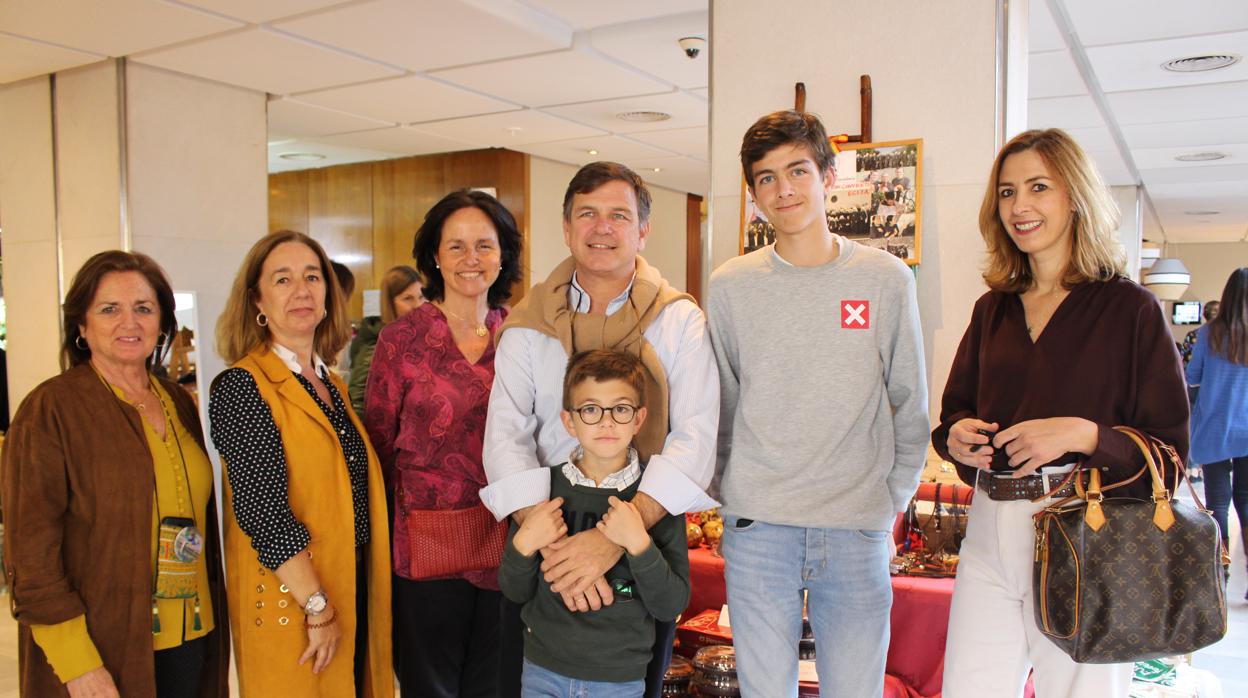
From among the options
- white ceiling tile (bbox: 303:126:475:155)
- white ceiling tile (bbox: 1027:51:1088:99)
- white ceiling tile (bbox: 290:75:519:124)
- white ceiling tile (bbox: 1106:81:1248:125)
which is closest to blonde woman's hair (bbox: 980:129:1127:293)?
white ceiling tile (bbox: 1027:51:1088:99)

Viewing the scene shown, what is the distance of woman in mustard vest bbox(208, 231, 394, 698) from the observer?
211 centimetres

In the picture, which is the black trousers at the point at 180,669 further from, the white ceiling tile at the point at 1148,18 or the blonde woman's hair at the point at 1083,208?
the white ceiling tile at the point at 1148,18

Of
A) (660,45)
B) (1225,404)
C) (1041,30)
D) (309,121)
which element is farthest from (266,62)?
(1225,404)

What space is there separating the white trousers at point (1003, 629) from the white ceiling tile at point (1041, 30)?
101 inches

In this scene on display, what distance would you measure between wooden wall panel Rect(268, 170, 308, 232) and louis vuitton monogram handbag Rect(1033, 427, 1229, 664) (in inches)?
331

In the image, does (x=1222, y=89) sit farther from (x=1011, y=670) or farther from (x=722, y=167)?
(x=1011, y=670)

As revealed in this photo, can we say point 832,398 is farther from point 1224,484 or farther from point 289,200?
point 289,200

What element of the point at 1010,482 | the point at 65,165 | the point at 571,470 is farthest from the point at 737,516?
the point at 65,165

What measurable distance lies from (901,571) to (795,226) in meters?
1.34

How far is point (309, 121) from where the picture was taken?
6.28 m

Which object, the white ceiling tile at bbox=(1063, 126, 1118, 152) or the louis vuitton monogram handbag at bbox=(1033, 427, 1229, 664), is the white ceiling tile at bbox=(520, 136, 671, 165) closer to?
the white ceiling tile at bbox=(1063, 126, 1118, 152)

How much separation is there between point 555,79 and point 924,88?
253cm

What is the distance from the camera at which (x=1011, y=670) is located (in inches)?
75.5

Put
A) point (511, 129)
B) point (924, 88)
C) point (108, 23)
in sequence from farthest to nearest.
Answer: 1. point (511, 129)
2. point (108, 23)
3. point (924, 88)
